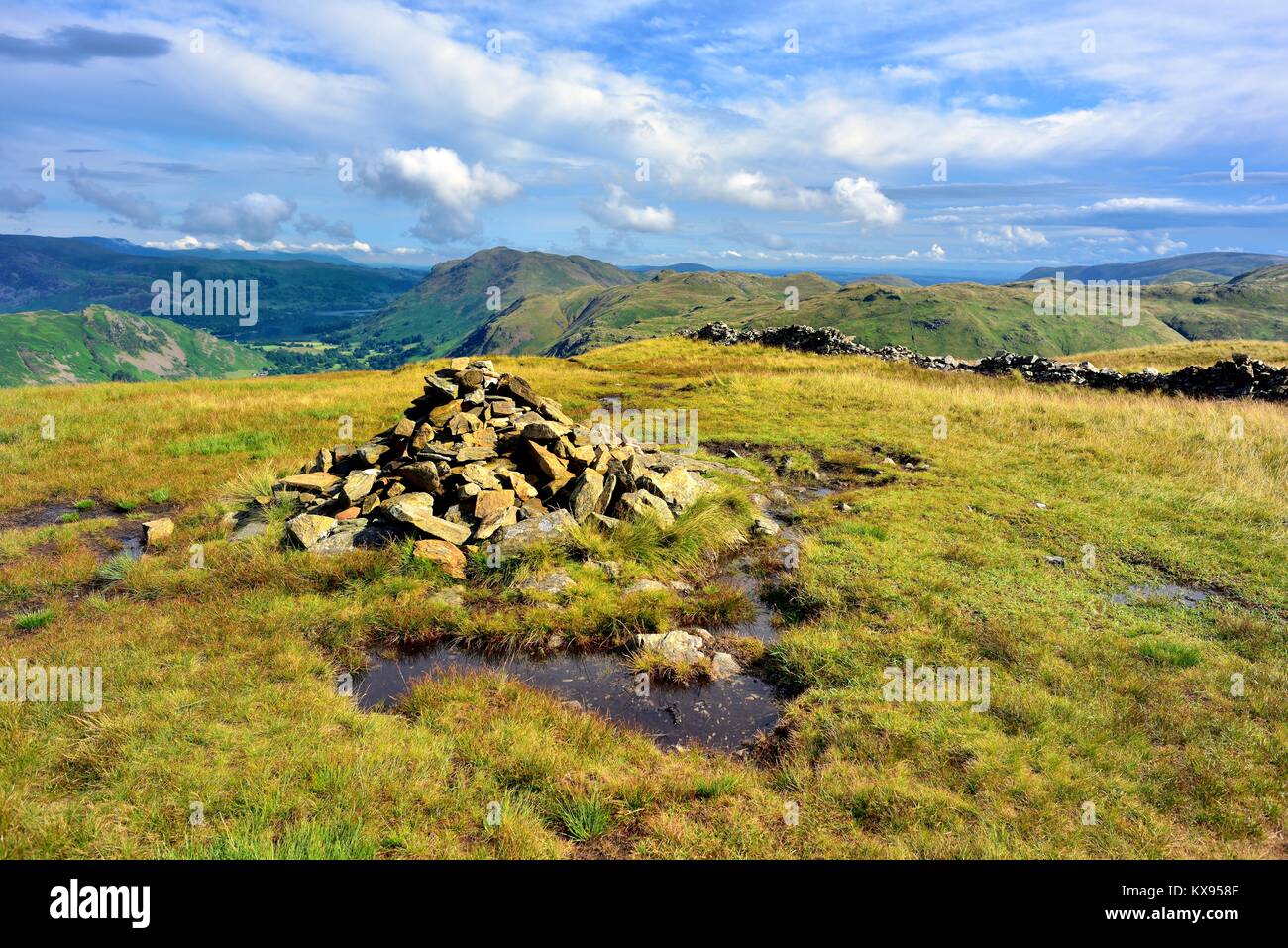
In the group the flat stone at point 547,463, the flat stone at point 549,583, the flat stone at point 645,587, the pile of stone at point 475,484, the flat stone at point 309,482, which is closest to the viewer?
the flat stone at point 549,583

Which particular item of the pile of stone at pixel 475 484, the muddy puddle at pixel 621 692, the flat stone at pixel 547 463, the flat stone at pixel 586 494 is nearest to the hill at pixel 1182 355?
the pile of stone at pixel 475 484

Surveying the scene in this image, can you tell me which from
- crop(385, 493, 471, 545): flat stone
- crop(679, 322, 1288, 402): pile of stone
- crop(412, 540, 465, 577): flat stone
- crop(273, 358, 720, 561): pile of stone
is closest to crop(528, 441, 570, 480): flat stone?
crop(273, 358, 720, 561): pile of stone

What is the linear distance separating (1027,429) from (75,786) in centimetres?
2718

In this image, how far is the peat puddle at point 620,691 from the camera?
7.83 meters

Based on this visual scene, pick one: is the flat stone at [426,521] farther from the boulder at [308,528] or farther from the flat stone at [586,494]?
the flat stone at [586,494]

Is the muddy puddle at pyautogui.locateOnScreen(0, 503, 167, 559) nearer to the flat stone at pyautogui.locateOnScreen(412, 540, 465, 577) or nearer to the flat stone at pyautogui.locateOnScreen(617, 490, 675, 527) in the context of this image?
the flat stone at pyautogui.locateOnScreen(412, 540, 465, 577)

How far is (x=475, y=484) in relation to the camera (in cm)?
1302

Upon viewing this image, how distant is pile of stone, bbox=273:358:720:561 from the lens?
1209cm

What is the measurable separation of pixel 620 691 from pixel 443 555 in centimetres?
497

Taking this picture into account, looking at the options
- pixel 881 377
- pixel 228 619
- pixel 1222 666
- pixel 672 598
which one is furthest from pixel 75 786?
pixel 881 377

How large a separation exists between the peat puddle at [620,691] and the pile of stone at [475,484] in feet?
8.77

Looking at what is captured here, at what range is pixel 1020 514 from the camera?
1482 cm

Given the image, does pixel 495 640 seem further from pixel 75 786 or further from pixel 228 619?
pixel 75 786

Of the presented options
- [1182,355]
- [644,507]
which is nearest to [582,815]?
[644,507]
